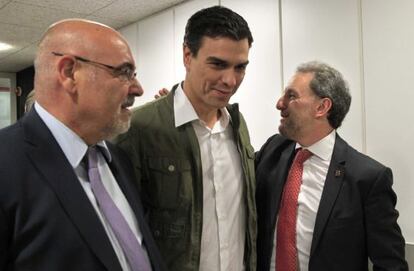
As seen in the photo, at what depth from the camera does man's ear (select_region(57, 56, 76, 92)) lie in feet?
3.76

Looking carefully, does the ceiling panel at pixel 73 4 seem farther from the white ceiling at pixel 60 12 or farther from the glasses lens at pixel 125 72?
the glasses lens at pixel 125 72

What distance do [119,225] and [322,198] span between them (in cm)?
98

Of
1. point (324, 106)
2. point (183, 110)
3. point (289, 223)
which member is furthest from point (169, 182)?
point (324, 106)

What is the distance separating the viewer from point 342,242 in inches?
68.6

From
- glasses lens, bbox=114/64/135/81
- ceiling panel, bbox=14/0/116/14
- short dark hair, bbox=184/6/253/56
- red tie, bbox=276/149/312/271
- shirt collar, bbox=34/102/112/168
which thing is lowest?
red tie, bbox=276/149/312/271

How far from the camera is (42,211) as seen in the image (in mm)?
972

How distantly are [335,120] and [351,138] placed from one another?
0.49 meters

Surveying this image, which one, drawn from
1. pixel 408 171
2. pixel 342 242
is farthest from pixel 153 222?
pixel 408 171

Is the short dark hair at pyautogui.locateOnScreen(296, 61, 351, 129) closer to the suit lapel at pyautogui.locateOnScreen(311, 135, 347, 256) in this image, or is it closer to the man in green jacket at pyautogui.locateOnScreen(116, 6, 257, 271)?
the suit lapel at pyautogui.locateOnScreen(311, 135, 347, 256)

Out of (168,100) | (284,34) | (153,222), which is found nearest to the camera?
(153,222)

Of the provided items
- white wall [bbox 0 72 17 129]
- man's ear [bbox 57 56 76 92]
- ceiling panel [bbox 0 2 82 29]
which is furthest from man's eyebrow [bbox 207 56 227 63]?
white wall [bbox 0 72 17 129]

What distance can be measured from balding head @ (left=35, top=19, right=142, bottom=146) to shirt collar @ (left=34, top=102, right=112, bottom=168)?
0.8 inches

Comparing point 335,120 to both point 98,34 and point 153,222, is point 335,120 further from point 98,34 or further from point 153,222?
point 98,34

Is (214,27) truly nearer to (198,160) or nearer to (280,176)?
(198,160)
